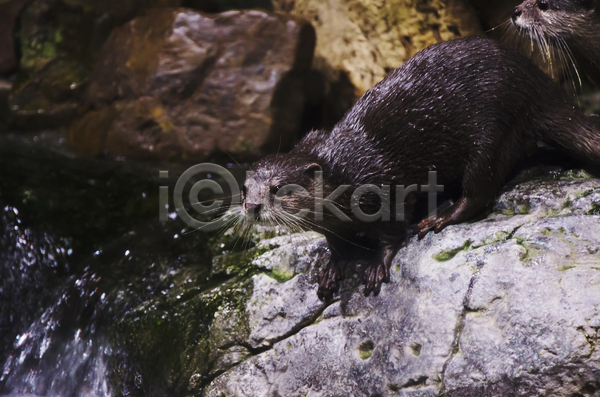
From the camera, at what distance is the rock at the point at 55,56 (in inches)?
204

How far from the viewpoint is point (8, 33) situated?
5629 mm

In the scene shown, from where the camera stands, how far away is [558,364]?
1.69 m

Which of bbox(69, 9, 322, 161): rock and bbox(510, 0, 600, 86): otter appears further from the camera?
bbox(69, 9, 322, 161): rock

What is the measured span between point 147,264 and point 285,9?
94.8 inches

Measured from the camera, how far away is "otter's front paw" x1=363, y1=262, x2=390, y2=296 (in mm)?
2174

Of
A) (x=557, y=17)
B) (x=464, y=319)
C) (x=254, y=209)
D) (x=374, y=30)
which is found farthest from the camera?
(x=374, y=30)

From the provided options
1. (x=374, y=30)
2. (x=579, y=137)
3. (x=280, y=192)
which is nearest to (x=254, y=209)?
(x=280, y=192)

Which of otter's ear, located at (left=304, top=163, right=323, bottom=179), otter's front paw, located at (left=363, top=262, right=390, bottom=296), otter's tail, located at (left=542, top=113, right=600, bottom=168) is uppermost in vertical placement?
otter's tail, located at (left=542, top=113, right=600, bottom=168)

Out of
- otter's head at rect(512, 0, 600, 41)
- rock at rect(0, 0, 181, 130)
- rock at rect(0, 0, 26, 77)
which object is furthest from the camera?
rock at rect(0, 0, 26, 77)

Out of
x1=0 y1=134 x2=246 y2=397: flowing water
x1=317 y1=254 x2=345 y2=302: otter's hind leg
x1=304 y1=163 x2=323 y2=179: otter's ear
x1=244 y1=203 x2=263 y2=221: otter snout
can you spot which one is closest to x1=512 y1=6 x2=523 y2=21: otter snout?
x1=304 y1=163 x2=323 y2=179: otter's ear

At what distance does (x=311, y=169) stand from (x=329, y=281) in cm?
50

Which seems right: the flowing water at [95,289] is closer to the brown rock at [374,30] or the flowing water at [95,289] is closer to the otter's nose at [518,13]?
the brown rock at [374,30]

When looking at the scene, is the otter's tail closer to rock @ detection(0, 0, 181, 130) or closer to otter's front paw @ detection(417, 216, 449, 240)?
otter's front paw @ detection(417, 216, 449, 240)

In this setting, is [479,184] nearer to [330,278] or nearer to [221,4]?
[330,278]
